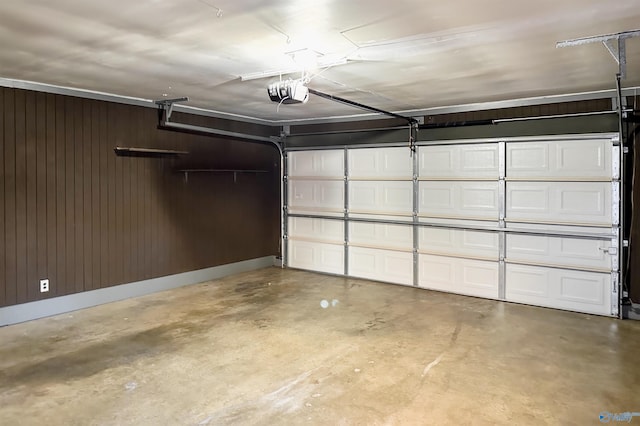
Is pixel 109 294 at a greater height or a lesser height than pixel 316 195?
lesser

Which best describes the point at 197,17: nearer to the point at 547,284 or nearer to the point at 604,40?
the point at 604,40

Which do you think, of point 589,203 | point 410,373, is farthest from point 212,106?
point 589,203

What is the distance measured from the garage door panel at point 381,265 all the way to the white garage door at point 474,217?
15 mm

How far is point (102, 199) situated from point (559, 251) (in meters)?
5.37

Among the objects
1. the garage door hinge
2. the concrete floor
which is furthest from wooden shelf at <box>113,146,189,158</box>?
the garage door hinge

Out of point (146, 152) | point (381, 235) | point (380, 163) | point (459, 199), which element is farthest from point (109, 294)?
point (459, 199)

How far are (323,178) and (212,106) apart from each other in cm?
208

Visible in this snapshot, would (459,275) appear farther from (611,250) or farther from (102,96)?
(102,96)

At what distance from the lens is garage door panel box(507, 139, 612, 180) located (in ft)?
16.3

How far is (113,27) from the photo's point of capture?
296 centimetres

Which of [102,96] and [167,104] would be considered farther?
[167,104]

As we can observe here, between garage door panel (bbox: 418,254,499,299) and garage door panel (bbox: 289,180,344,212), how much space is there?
163 cm

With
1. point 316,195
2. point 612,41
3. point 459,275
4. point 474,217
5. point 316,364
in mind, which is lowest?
point 316,364

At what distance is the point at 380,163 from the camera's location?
6637 mm
